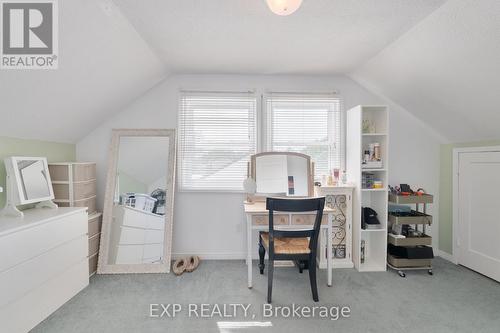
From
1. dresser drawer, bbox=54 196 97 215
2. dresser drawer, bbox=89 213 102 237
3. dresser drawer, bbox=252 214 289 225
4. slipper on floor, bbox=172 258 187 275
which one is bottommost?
slipper on floor, bbox=172 258 187 275

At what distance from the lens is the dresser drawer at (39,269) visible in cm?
164

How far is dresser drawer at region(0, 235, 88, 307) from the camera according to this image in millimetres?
1642

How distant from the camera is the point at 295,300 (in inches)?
88.3

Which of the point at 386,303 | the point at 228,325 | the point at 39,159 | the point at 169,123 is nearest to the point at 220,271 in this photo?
the point at 228,325

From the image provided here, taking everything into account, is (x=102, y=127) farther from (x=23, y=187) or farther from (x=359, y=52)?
(x=359, y=52)

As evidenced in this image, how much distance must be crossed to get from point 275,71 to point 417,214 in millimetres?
2404

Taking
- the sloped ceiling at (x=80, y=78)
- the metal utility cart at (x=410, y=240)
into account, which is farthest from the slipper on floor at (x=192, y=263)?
the metal utility cart at (x=410, y=240)

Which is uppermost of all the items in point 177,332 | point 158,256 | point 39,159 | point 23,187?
point 39,159

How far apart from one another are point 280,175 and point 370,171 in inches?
41.5

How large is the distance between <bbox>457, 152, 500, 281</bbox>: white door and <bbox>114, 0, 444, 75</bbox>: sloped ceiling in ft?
5.60

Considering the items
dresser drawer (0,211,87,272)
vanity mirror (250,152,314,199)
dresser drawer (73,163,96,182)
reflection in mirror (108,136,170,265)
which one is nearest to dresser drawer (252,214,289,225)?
vanity mirror (250,152,314,199)

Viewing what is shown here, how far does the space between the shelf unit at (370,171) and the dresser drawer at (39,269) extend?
2.89 metres

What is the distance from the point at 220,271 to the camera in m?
2.81

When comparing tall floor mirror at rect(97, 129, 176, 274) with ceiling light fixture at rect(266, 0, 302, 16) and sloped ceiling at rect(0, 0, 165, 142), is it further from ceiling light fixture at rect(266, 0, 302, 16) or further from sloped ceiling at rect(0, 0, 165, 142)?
ceiling light fixture at rect(266, 0, 302, 16)
